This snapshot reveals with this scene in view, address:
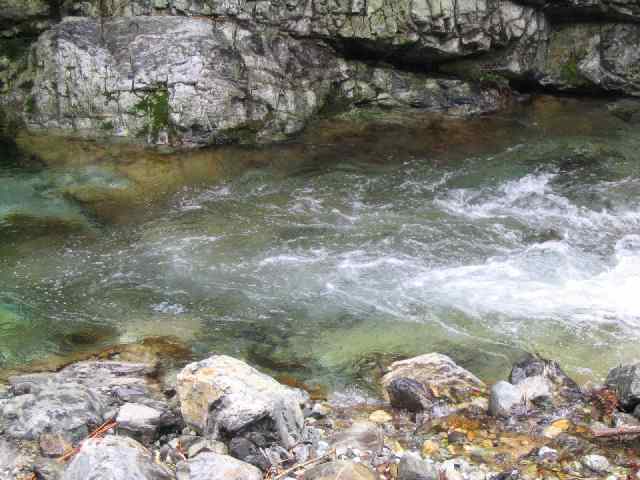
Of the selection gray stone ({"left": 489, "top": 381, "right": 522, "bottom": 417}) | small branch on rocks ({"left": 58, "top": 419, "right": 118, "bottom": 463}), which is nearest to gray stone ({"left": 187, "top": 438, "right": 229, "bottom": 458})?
Result: small branch on rocks ({"left": 58, "top": 419, "right": 118, "bottom": 463})

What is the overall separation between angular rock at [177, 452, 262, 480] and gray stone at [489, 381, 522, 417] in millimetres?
2323

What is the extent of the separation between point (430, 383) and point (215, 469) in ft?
8.13

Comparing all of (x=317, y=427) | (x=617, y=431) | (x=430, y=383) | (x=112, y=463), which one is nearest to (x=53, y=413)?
(x=112, y=463)

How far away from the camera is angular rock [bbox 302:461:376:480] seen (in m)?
5.02

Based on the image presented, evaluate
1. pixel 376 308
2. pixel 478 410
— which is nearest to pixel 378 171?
pixel 376 308

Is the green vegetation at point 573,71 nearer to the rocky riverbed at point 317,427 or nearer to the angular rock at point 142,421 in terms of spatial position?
the rocky riverbed at point 317,427

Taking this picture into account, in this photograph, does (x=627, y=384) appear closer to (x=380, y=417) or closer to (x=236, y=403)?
(x=380, y=417)

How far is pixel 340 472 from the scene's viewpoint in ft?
16.5

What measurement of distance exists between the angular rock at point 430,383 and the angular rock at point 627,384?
121 cm

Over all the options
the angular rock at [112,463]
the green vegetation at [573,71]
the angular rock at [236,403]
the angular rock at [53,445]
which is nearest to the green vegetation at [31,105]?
the angular rock at [236,403]

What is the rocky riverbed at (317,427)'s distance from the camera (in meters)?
5.20

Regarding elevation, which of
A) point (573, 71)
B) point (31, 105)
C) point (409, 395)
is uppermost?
point (573, 71)

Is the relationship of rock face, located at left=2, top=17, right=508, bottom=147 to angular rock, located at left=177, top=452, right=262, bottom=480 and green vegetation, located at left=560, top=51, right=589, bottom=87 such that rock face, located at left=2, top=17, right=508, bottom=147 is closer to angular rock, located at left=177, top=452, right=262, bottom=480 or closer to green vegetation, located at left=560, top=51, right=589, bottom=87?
green vegetation, located at left=560, top=51, right=589, bottom=87

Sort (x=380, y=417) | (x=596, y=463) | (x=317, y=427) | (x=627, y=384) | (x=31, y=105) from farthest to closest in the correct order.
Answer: (x=31, y=105)
(x=380, y=417)
(x=627, y=384)
(x=317, y=427)
(x=596, y=463)
